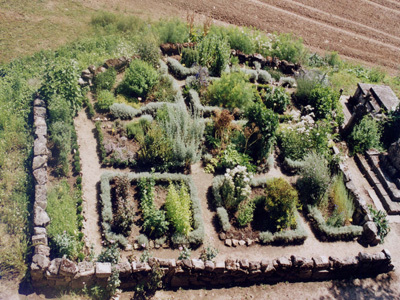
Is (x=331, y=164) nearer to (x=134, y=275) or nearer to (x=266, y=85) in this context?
(x=266, y=85)

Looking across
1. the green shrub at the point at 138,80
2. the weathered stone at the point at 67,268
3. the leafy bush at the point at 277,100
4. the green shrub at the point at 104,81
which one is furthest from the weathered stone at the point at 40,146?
the leafy bush at the point at 277,100

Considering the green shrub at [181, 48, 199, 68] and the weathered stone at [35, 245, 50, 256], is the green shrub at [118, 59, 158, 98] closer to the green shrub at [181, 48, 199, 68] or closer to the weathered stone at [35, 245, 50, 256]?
the green shrub at [181, 48, 199, 68]

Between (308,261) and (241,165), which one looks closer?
(308,261)

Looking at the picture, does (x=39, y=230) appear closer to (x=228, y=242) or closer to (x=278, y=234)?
(x=228, y=242)

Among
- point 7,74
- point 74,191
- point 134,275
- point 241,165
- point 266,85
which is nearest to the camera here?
point 134,275

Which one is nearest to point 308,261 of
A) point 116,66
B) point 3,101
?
point 116,66

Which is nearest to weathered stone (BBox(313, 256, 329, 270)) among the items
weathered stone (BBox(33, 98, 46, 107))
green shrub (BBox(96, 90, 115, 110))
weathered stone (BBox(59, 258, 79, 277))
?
weathered stone (BBox(59, 258, 79, 277))

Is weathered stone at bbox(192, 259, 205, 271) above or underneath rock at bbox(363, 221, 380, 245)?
underneath
